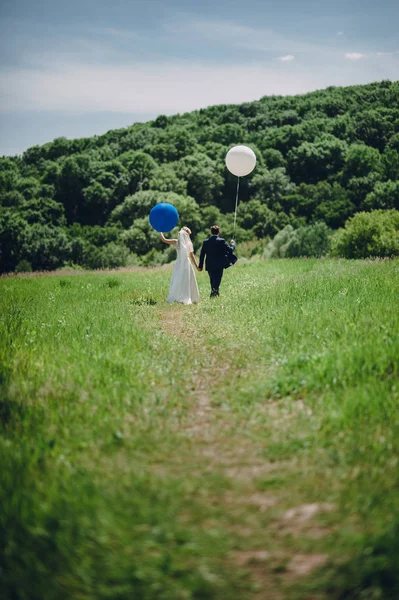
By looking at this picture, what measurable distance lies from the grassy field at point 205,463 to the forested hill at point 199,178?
39103 millimetres

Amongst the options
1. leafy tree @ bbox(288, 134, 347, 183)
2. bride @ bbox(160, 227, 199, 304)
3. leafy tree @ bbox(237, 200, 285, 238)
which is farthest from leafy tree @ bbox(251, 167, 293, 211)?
bride @ bbox(160, 227, 199, 304)

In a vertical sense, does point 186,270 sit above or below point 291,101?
below

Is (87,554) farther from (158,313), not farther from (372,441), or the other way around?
(158,313)

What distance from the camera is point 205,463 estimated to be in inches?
154

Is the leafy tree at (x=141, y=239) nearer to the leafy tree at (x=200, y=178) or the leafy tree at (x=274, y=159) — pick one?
the leafy tree at (x=200, y=178)

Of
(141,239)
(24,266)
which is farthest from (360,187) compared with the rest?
(24,266)

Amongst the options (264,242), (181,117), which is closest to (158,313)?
(264,242)

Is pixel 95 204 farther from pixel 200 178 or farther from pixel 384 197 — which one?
pixel 384 197

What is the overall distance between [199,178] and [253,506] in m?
59.9

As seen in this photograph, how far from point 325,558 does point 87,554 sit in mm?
1563

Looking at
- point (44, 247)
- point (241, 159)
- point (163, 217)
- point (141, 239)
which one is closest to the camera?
point (163, 217)

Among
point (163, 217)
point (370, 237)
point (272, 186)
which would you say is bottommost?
point (370, 237)

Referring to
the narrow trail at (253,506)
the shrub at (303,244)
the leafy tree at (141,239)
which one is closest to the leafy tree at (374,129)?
the leafy tree at (141,239)

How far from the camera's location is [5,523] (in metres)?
3.16
